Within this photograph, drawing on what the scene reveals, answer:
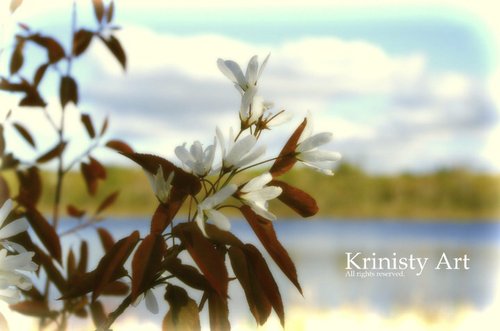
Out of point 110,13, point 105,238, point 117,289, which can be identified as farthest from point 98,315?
point 110,13

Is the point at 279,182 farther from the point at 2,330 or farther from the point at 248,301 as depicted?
the point at 2,330

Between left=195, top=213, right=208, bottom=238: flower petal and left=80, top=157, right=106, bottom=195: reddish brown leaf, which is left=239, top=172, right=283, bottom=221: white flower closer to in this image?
left=195, top=213, right=208, bottom=238: flower petal

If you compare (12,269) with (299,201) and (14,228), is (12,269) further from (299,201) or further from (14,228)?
(299,201)

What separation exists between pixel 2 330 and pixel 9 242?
0.12 metres

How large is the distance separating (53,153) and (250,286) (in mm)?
841

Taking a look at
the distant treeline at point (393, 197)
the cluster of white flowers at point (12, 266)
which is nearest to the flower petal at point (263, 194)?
the cluster of white flowers at point (12, 266)

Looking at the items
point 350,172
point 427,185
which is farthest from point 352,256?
point 427,185

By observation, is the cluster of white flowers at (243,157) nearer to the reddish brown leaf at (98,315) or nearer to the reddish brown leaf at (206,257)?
the reddish brown leaf at (206,257)

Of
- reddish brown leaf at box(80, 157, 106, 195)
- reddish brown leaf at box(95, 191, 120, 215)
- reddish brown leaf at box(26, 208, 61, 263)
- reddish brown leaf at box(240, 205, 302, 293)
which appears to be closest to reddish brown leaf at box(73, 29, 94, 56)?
reddish brown leaf at box(80, 157, 106, 195)

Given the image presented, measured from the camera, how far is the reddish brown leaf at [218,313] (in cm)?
61

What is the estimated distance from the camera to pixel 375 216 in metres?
10.4

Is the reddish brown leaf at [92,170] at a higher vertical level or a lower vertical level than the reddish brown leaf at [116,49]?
lower

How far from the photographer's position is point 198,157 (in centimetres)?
60

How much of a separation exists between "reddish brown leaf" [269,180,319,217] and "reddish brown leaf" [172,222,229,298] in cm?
10
